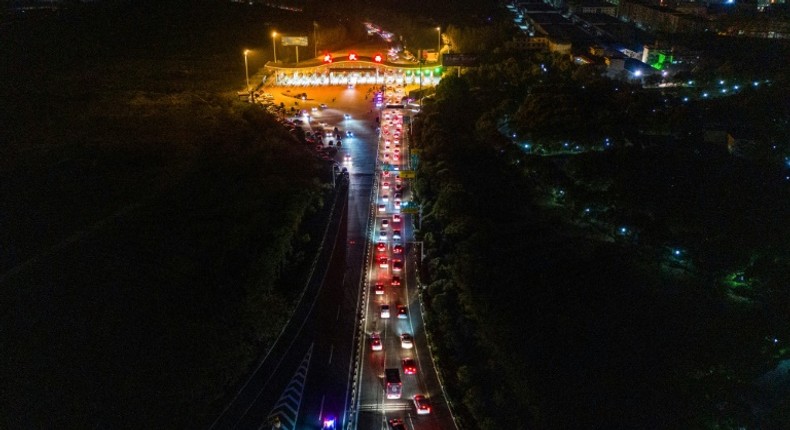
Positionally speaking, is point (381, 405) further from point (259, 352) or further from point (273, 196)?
point (273, 196)

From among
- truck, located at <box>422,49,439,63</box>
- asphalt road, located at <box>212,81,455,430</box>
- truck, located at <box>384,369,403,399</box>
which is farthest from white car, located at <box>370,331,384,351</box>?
truck, located at <box>422,49,439,63</box>

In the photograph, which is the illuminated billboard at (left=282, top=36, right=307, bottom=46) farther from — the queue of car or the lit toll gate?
the queue of car

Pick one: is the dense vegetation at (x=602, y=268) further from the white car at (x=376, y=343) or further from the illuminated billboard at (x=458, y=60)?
the illuminated billboard at (x=458, y=60)

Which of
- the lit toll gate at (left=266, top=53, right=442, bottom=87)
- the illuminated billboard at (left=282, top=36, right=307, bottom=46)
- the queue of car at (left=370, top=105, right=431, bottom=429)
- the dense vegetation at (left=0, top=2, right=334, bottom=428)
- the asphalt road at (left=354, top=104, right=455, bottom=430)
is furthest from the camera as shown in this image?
the illuminated billboard at (left=282, top=36, right=307, bottom=46)

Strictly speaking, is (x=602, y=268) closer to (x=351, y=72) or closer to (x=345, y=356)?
(x=345, y=356)

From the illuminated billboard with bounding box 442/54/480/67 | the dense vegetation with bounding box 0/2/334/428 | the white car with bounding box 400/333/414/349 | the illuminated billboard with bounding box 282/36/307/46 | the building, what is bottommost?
the white car with bounding box 400/333/414/349

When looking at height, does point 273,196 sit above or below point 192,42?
below

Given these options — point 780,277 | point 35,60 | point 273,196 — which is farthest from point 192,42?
point 780,277
